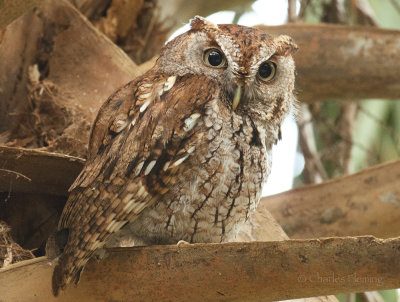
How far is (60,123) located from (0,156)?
697 mm

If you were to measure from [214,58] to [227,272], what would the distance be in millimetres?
810

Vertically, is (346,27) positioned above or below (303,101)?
above

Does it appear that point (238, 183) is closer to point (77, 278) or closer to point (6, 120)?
point (77, 278)

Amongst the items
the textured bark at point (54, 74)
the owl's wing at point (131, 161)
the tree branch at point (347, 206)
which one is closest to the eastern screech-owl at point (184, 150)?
the owl's wing at point (131, 161)

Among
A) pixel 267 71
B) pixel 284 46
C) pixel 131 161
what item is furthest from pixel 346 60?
pixel 131 161

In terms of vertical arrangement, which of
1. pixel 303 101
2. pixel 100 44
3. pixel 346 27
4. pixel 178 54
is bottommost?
pixel 178 54

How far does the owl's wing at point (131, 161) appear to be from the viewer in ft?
6.02

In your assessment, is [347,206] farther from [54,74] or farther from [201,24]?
[54,74]

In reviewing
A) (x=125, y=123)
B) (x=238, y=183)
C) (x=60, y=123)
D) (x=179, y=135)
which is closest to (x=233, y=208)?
(x=238, y=183)

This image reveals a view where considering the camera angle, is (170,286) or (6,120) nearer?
(170,286)

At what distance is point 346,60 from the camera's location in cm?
325

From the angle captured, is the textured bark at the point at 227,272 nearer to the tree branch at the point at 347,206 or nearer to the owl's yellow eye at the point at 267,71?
the owl's yellow eye at the point at 267,71

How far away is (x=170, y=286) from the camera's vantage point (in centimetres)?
167

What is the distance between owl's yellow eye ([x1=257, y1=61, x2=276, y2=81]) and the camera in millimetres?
2186
